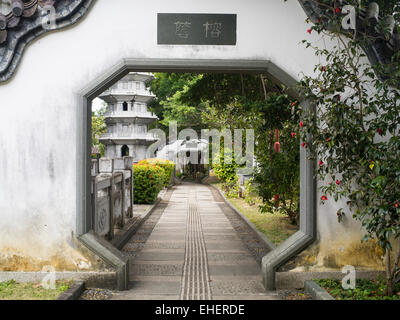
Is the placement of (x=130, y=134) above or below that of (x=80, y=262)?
above

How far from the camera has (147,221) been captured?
11727 millimetres

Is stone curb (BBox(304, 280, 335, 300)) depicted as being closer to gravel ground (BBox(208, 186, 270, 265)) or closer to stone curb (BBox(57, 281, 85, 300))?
gravel ground (BBox(208, 186, 270, 265))

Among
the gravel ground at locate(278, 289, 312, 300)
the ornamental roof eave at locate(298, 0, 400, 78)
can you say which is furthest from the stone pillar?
the ornamental roof eave at locate(298, 0, 400, 78)

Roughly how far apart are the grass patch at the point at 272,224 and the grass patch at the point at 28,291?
14.8ft

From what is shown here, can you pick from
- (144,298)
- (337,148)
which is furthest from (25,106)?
(337,148)

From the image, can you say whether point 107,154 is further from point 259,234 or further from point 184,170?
point 259,234

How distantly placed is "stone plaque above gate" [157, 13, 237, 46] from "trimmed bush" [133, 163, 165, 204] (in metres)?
9.26

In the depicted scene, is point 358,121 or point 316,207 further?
point 316,207

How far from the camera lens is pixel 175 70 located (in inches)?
218

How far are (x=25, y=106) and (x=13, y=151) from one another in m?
0.63

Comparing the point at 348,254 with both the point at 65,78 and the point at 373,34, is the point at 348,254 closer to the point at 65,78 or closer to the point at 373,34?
the point at 373,34

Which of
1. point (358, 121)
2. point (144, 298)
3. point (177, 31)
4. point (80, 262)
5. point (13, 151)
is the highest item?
point (177, 31)

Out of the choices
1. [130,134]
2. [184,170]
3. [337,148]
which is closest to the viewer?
[337,148]

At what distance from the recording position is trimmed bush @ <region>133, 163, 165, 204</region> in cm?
1432
